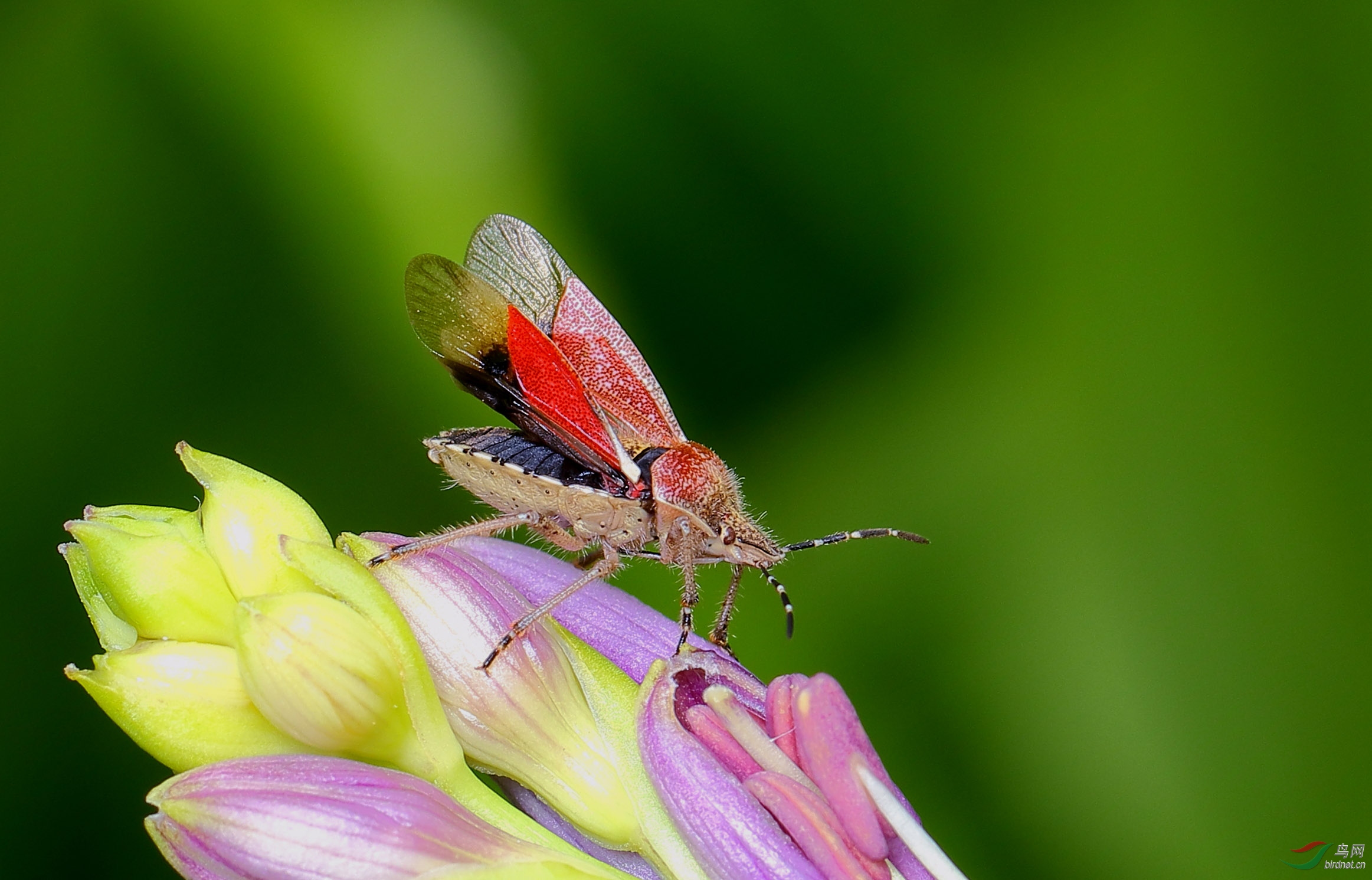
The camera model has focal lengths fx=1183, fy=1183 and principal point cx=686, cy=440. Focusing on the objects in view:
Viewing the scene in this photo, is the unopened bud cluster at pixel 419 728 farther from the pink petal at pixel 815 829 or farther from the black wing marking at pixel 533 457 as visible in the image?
the black wing marking at pixel 533 457

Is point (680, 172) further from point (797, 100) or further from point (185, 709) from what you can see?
point (185, 709)

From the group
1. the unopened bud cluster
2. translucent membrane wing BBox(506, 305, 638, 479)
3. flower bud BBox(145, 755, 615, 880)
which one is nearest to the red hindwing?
translucent membrane wing BBox(506, 305, 638, 479)

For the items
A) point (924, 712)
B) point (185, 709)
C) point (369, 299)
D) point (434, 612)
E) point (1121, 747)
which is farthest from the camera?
point (369, 299)

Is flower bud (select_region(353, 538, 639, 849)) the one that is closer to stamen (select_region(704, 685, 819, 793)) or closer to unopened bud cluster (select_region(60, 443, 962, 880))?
unopened bud cluster (select_region(60, 443, 962, 880))

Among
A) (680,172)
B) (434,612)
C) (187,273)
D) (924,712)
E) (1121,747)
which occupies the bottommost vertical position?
(1121,747)

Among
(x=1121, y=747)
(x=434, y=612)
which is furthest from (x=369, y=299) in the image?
(x=1121, y=747)

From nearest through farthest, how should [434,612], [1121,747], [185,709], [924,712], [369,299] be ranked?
[185,709], [434,612], [1121,747], [924,712], [369,299]

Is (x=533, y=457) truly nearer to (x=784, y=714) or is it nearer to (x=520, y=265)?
(x=520, y=265)
